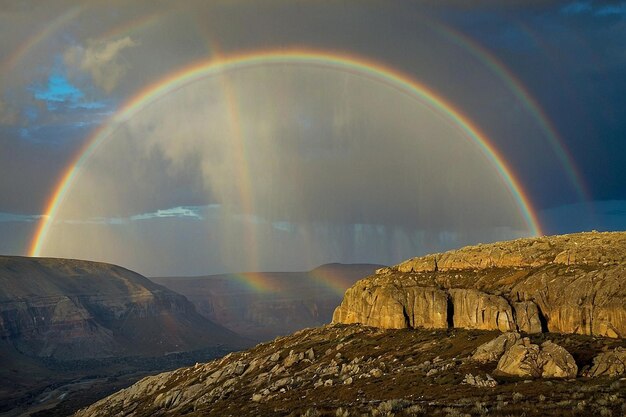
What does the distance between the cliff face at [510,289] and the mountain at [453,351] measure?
0.18 meters

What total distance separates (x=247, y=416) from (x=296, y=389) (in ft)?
37.6

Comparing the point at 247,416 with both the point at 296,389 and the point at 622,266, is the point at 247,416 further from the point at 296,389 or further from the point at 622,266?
the point at 622,266

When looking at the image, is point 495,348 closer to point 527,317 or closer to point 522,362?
point 522,362

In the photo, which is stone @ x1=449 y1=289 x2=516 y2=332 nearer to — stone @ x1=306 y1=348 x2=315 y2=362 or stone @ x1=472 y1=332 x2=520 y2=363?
stone @ x1=472 y1=332 x2=520 y2=363

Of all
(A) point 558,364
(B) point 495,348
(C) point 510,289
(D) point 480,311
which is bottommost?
(A) point 558,364

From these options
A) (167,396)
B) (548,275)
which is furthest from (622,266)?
(167,396)

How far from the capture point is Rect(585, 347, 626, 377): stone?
50.5m

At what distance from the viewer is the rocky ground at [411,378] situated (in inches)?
1751

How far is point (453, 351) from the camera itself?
69.9 m

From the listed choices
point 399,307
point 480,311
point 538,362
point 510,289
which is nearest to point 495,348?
point 538,362

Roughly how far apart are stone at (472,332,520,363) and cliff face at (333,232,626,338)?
9532mm

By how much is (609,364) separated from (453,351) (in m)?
20.7

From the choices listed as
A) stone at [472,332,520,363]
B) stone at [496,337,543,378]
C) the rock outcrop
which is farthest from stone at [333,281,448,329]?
the rock outcrop

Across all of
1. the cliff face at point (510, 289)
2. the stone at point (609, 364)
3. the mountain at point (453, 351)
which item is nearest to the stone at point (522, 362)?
the mountain at point (453, 351)
